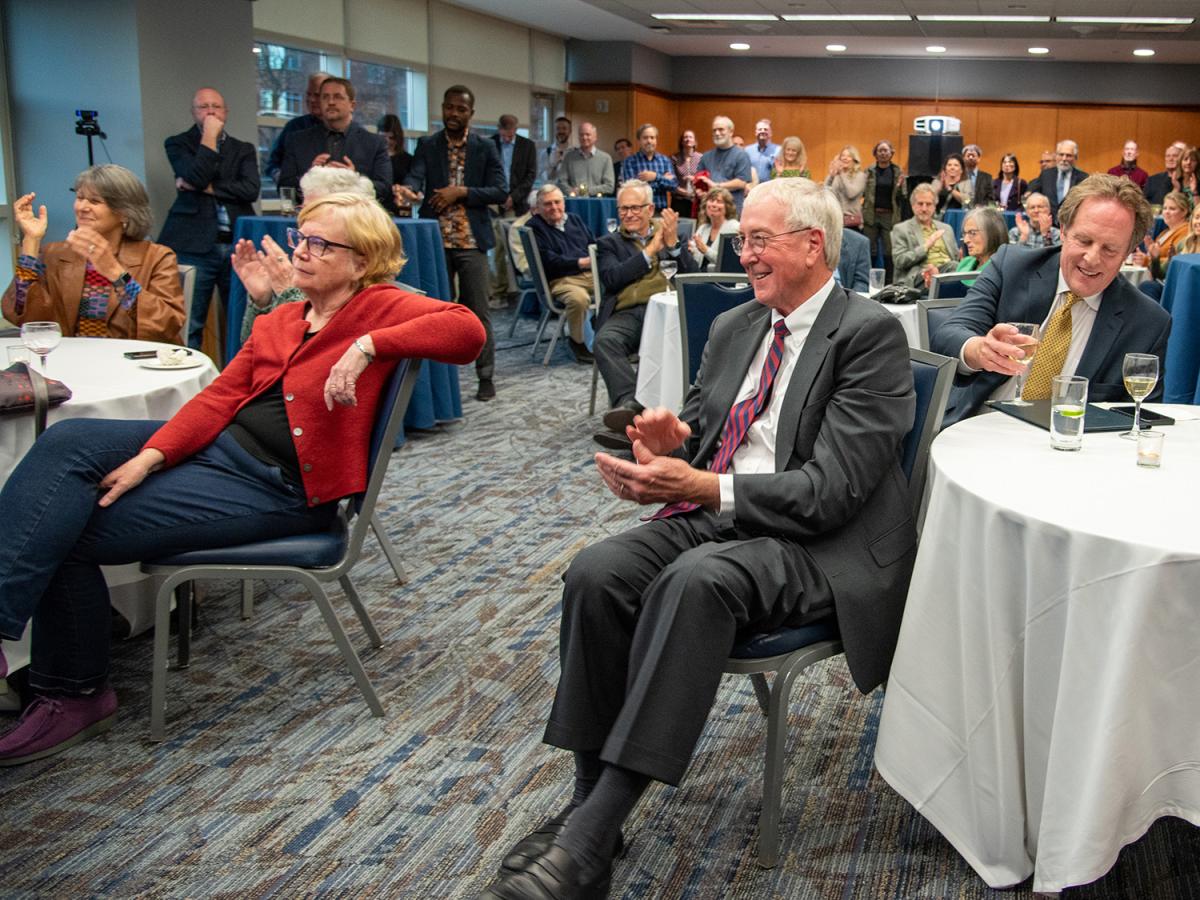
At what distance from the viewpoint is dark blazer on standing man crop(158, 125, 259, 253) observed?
6.04 metres

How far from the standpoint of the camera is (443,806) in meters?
2.25

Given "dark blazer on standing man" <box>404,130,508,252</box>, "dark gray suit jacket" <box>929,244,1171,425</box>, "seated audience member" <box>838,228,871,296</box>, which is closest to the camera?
"dark gray suit jacket" <box>929,244,1171,425</box>

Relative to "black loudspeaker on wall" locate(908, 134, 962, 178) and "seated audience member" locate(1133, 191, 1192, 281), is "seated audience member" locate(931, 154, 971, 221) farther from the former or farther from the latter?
"seated audience member" locate(1133, 191, 1192, 281)

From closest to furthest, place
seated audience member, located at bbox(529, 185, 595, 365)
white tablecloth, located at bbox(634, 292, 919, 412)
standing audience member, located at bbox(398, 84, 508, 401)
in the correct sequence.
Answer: white tablecloth, located at bbox(634, 292, 919, 412)
standing audience member, located at bbox(398, 84, 508, 401)
seated audience member, located at bbox(529, 185, 595, 365)

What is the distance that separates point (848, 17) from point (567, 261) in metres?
6.98

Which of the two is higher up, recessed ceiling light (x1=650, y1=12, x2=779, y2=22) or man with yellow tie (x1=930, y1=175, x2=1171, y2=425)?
recessed ceiling light (x1=650, y1=12, x2=779, y2=22)

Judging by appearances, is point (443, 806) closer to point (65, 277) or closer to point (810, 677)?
point (810, 677)

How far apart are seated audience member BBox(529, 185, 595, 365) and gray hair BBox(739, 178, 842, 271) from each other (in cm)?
529

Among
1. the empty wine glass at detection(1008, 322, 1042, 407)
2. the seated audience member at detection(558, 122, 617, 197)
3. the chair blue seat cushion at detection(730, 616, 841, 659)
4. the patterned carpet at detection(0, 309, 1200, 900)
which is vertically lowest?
the patterned carpet at detection(0, 309, 1200, 900)

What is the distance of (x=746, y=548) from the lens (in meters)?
2.00

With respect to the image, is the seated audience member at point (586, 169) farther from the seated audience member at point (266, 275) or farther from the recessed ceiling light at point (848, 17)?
the seated audience member at point (266, 275)

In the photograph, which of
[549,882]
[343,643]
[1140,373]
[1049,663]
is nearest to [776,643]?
[1049,663]

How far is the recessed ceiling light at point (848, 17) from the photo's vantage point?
12445mm

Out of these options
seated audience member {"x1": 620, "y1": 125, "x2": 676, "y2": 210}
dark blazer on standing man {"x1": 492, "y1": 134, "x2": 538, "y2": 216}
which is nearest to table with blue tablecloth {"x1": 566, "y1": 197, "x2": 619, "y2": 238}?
seated audience member {"x1": 620, "y1": 125, "x2": 676, "y2": 210}
